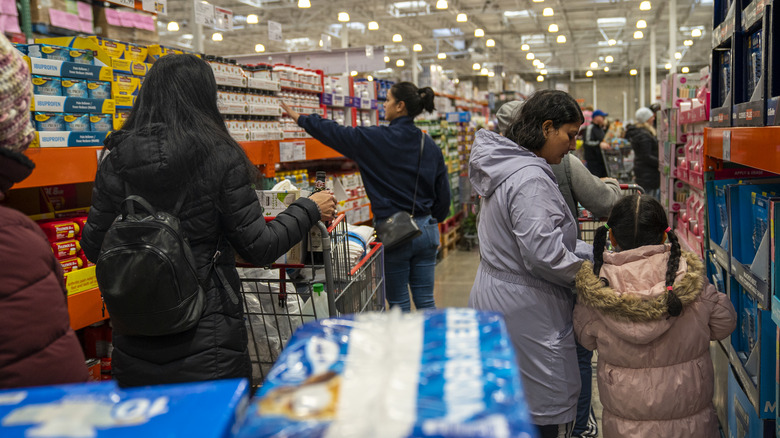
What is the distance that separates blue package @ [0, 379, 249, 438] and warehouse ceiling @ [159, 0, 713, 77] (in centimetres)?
1498

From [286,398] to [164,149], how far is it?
128cm

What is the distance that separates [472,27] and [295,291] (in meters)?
21.5

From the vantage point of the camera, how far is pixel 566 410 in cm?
231

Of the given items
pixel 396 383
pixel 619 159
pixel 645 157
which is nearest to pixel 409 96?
pixel 396 383

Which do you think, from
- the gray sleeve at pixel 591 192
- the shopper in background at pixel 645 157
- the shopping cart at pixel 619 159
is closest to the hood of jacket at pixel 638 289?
the gray sleeve at pixel 591 192

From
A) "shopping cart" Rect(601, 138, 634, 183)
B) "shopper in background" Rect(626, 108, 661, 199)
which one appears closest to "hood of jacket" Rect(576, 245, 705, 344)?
"shopper in background" Rect(626, 108, 661, 199)

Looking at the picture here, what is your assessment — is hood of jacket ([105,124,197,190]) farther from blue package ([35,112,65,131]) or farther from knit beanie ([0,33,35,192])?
blue package ([35,112,65,131])

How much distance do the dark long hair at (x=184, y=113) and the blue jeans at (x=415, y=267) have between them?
2069 mm

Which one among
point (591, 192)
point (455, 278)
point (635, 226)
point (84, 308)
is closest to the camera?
point (635, 226)

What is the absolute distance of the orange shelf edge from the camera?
2637 millimetres

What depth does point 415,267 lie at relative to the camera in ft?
13.4

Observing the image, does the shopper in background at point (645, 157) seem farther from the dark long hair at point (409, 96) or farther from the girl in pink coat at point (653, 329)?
the girl in pink coat at point (653, 329)

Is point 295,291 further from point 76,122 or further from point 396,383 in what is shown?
point 396,383

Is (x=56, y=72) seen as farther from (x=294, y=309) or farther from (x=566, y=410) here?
(x=566, y=410)
